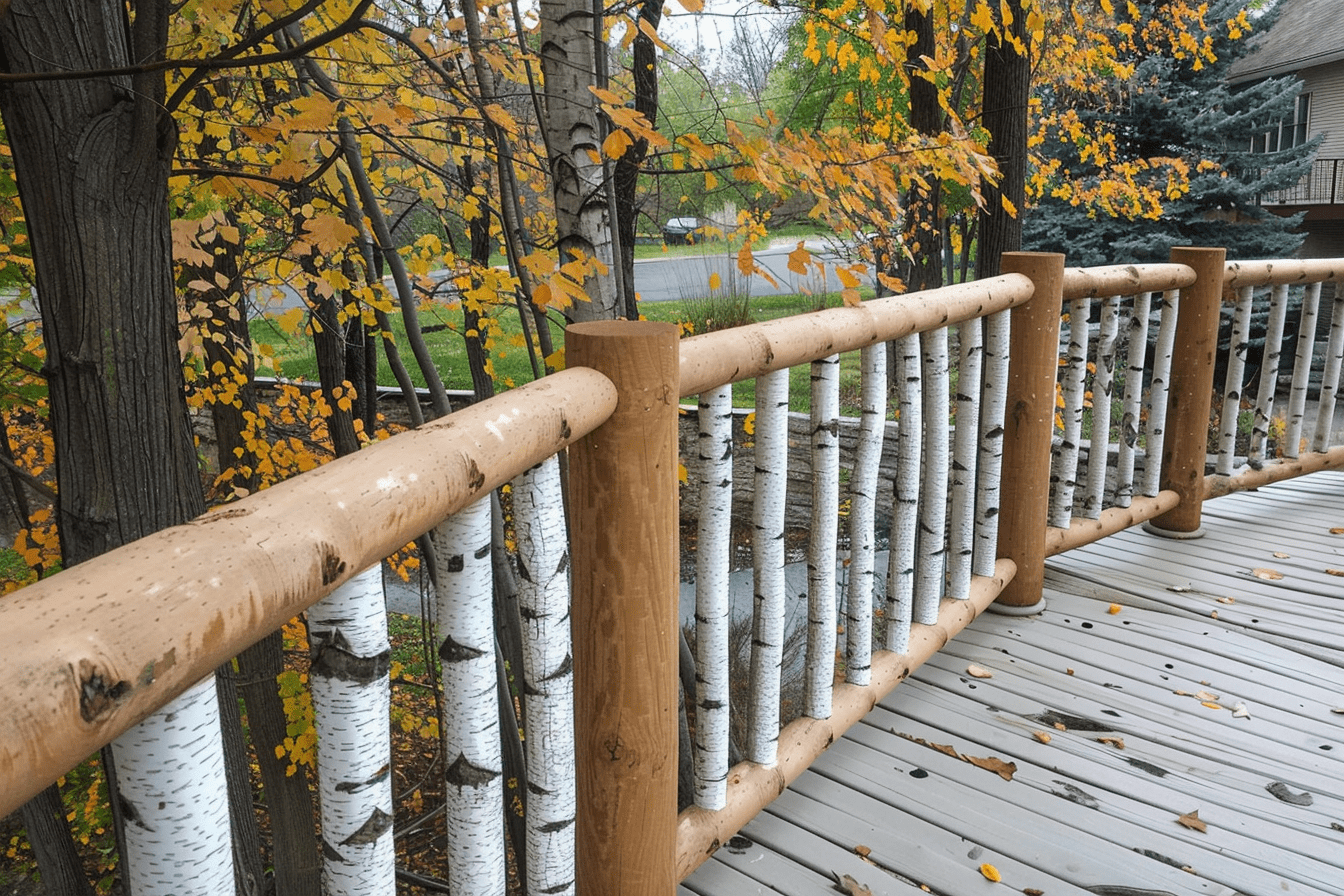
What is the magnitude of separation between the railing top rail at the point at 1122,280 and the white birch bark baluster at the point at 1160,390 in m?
0.08

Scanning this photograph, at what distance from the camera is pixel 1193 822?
2.08 meters

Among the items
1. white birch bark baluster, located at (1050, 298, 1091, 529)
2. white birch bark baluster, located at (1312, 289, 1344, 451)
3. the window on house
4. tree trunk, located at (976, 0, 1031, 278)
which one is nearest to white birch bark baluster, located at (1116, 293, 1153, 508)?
white birch bark baluster, located at (1050, 298, 1091, 529)

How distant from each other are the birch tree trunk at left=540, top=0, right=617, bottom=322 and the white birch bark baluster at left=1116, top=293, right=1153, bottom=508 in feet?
5.77

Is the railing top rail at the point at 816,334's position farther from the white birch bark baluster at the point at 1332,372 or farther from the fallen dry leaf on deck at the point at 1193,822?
the white birch bark baluster at the point at 1332,372

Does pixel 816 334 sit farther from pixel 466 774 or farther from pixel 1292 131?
pixel 1292 131

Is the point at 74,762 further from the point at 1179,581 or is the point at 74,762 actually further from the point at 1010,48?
the point at 1010,48

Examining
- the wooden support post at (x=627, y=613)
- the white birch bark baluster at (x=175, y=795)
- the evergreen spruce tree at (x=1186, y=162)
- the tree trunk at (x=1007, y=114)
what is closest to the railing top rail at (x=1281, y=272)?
the tree trunk at (x=1007, y=114)

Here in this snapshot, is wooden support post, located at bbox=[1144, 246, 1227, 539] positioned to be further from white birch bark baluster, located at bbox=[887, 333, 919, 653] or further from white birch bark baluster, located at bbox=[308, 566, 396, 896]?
white birch bark baluster, located at bbox=[308, 566, 396, 896]

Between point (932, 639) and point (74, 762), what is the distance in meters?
2.30

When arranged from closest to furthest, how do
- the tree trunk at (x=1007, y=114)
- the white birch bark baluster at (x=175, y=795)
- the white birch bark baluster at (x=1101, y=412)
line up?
the white birch bark baluster at (x=175, y=795) < the white birch bark baluster at (x=1101, y=412) < the tree trunk at (x=1007, y=114)

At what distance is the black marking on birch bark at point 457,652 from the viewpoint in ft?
3.63

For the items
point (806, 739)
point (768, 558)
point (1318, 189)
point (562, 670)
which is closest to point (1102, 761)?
point (806, 739)

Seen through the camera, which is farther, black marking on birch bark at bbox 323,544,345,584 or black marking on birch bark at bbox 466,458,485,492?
black marking on birch bark at bbox 466,458,485,492

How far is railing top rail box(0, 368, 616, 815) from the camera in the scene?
58cm
